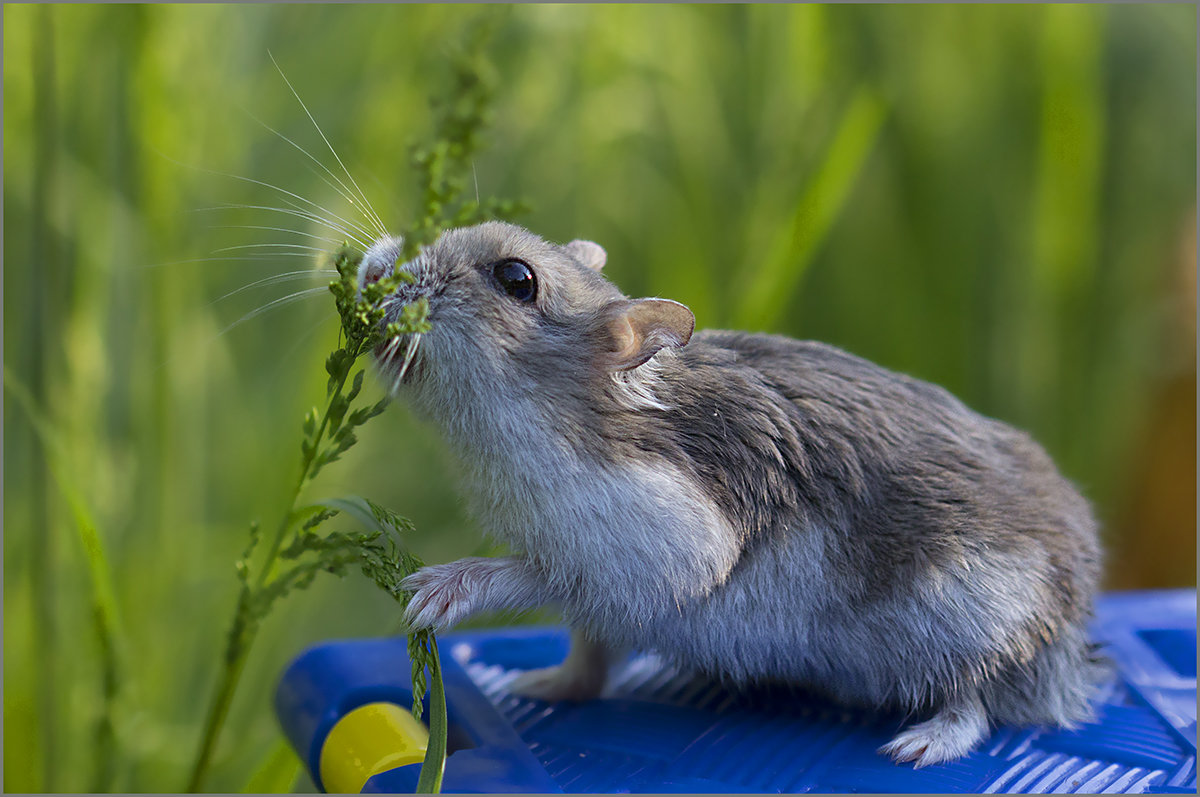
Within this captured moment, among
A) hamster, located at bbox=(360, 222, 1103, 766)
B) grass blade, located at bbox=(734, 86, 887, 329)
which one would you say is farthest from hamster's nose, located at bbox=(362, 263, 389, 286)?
grass blade, located at bbox=(734, 86, 887, 329)

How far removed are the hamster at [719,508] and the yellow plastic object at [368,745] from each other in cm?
28

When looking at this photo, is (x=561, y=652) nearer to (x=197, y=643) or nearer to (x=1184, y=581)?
(x=197, y=643)

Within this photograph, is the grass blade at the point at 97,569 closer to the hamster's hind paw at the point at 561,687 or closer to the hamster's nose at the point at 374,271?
the hamster's nose at the point at 374,271

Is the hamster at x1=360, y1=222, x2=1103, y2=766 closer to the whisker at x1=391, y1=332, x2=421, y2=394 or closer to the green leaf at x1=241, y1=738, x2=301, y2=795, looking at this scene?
the whisker at x1=391, y1=332, x2=421, y2=394

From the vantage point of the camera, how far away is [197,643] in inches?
113

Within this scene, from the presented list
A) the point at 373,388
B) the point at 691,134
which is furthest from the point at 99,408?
the point at 691,134

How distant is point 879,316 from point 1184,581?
1762mm

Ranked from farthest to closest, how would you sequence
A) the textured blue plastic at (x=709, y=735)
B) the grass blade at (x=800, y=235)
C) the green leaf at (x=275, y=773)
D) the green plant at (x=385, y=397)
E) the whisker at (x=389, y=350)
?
the grass blade at (x=800, y=235) → the green leaf at (x=275, y=773) → the textured blue plastic at (x=709, y=735) → the whisker at (x=389, y=350) → the green plant at (x=385, y=397)

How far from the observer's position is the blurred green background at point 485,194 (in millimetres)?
2527

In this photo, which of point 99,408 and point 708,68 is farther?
point 708,68

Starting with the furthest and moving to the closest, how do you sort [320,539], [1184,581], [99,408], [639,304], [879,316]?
[1184,581]
[879,316]
[99,408]
[639,304]
[320,539]

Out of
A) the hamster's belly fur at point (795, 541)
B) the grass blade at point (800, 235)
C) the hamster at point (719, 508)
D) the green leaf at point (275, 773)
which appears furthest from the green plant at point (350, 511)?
the grass blade at point (800, 235)

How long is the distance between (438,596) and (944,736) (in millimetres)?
873

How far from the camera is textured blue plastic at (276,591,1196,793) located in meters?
1.75
